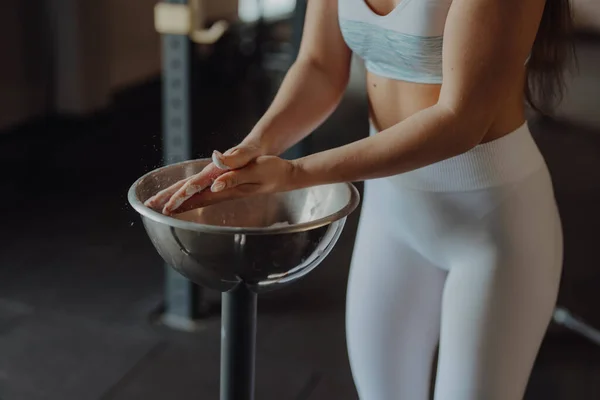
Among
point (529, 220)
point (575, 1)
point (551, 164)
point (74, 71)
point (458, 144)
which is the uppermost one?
point (575, 1)

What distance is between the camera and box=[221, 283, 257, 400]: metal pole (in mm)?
729

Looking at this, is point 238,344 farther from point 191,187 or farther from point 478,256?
point 478,256

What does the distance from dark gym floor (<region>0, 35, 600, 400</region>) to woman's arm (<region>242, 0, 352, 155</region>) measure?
390 millimetres

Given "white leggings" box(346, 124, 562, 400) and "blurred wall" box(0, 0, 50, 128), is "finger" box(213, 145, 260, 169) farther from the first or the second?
"blurred wall" box(0, 0, 50, 128)

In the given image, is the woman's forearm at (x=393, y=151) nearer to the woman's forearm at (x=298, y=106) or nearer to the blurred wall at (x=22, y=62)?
the woman's forearm at (x=298, y=106)

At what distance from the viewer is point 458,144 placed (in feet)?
2.34

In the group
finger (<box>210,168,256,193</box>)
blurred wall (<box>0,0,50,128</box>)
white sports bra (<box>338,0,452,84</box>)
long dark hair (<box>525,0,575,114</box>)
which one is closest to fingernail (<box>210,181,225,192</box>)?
finger (<box>210,168,256,193</box>)

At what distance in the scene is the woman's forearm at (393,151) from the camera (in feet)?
2.19

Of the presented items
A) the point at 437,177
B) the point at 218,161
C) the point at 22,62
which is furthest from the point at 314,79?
the point at 22,62

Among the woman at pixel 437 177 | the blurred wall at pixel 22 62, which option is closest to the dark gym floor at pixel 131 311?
the woman at pixel 437 177

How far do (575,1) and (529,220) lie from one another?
0.96ft

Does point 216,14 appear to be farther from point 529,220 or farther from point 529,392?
point 529,220

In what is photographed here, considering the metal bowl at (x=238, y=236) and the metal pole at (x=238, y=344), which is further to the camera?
the metal pole at (x=238, y=344)

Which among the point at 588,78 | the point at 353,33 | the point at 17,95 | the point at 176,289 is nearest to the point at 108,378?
the point at 176,289
